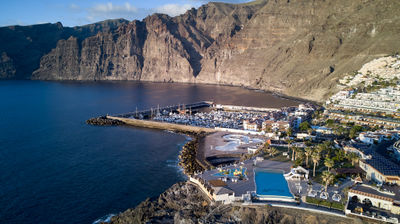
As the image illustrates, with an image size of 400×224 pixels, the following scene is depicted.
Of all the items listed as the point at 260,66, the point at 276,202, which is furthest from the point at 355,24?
the point at 276,202

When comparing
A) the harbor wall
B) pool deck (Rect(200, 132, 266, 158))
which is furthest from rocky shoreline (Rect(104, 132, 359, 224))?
the harbor wall

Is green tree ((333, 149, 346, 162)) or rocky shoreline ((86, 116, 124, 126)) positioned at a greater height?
green tree ((333, 149, 346, 162))

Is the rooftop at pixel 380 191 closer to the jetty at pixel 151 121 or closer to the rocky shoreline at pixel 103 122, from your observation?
the jetty at pixel 151 121

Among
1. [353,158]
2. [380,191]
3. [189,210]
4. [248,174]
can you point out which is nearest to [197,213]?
[189,210]

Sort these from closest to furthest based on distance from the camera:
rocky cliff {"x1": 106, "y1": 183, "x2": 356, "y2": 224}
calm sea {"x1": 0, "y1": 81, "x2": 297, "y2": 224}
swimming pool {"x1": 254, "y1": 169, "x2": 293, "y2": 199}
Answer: rocky cliff {"x1": 106, "y1": 183, "x2": 356, "y2": 224}
swimming pool {"x1": 254, "y1": 169, "x2": 293, "y2": 199}
calm sea {"x1": 0, "y1": 81, "x2": 297, "y2": 224}

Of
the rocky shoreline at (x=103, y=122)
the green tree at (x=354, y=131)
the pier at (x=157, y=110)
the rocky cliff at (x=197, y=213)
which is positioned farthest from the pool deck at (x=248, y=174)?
the pier at (x=157, y=110)

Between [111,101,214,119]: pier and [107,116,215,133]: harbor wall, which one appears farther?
[111,101,214,119]: pier

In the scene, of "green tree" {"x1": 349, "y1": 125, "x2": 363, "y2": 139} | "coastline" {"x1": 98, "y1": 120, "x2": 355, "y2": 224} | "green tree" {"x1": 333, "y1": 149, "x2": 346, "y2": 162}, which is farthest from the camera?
"green tree" {"x1": 349, "y1": 125, "x2": 363, "y2": 139}

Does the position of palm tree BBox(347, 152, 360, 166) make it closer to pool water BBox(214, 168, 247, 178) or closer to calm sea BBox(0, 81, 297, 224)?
pool water BBox(214, 168, 247, 178)
